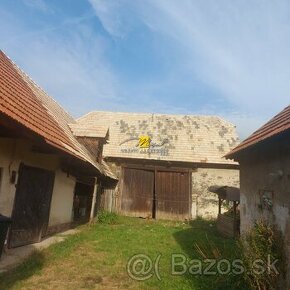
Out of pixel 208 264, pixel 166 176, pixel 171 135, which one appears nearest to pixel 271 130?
pixel 208 264

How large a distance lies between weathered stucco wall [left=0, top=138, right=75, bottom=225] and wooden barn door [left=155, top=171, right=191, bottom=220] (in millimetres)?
7297

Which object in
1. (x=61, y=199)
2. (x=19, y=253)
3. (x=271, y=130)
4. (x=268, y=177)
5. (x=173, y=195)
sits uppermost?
(x=271, y=130)

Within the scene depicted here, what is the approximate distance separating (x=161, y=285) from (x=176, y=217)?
477 inches

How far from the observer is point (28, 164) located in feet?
28.6

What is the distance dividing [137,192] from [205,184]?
12.6 ft

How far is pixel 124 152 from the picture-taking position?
62.4 ft

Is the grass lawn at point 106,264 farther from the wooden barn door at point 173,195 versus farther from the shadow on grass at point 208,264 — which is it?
the wooden barn door at point 173,195

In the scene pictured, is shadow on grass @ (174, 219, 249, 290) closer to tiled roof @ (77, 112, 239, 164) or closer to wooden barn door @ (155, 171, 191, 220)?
wooden barn door @ (155, 171, 191, 220)

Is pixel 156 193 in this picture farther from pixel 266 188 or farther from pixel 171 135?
pixel 266 188

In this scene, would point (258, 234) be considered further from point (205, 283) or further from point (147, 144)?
point (147, 144)

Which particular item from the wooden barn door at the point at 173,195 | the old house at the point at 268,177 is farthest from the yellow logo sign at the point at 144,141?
the old house at the point at 268,177

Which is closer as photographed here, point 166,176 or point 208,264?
point 208,264

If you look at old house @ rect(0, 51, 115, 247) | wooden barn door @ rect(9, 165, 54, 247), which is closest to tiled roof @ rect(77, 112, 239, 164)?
old house @ rect(0, 51, 115, 247)

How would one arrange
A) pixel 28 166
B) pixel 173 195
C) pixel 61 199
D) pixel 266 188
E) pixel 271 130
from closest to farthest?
pixel 271 130
pixel 266 188
pixel 28 166
pixel 61 199
pixel 173 195
